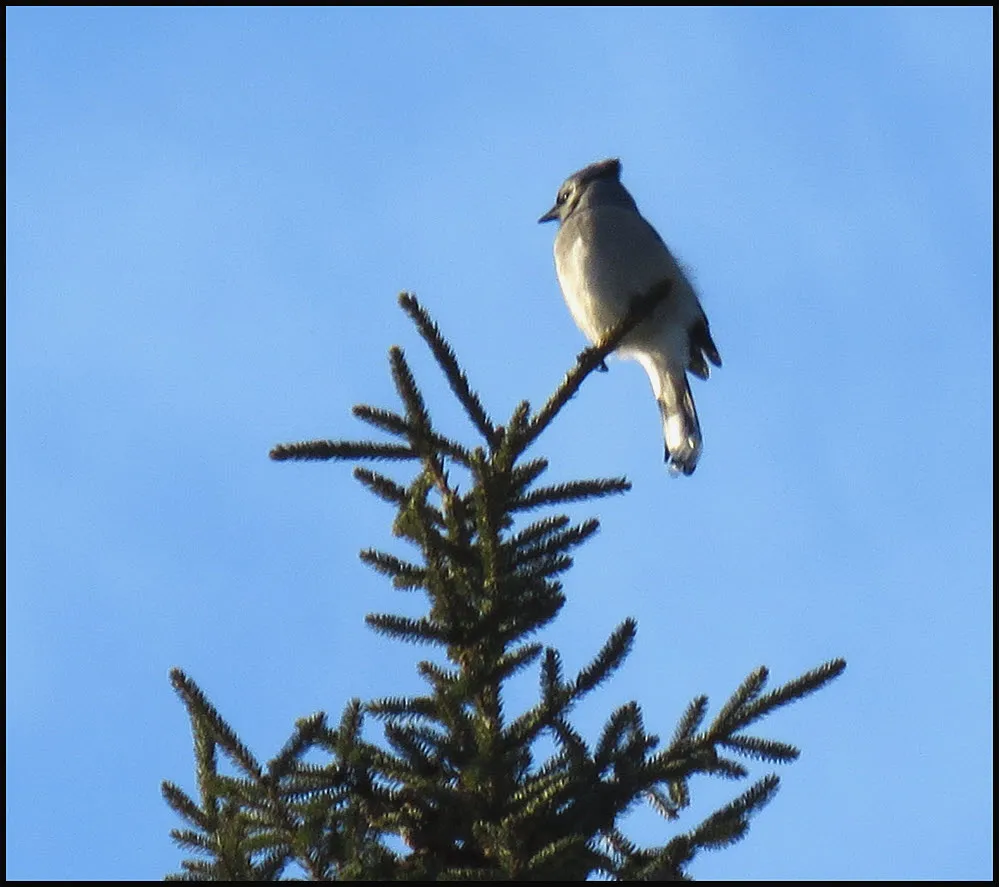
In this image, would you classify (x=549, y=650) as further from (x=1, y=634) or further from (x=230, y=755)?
(x=1, y=634)

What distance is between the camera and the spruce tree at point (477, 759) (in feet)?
8.48

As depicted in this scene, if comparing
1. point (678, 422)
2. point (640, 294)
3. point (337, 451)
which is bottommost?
point (337, 451)

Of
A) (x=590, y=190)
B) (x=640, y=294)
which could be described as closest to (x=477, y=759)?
(x=640, y=294)

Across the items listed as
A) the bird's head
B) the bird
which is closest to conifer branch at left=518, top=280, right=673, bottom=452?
the bird

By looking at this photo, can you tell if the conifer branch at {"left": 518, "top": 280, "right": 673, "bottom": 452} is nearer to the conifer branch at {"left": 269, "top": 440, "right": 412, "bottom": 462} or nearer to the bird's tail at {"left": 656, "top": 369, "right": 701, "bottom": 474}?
the conifer branch at {"left": 269, "top": 440, "right": 412, "bottom": 462}

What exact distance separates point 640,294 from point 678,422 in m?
0.67

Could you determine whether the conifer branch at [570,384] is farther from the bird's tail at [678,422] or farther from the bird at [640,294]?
the bird's tail at [678,422]

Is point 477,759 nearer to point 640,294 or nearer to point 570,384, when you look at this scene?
point 570,384

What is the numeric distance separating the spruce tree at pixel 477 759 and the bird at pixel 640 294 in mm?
2388

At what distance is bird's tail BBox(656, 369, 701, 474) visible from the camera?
534 centimetres

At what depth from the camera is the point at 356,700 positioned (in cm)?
274

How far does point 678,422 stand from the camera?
555cm

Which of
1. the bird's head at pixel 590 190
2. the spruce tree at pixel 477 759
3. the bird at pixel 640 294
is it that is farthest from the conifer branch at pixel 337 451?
the bird's head at pixel 590 190

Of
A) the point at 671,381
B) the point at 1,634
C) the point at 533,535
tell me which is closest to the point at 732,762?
the point at 533,535
